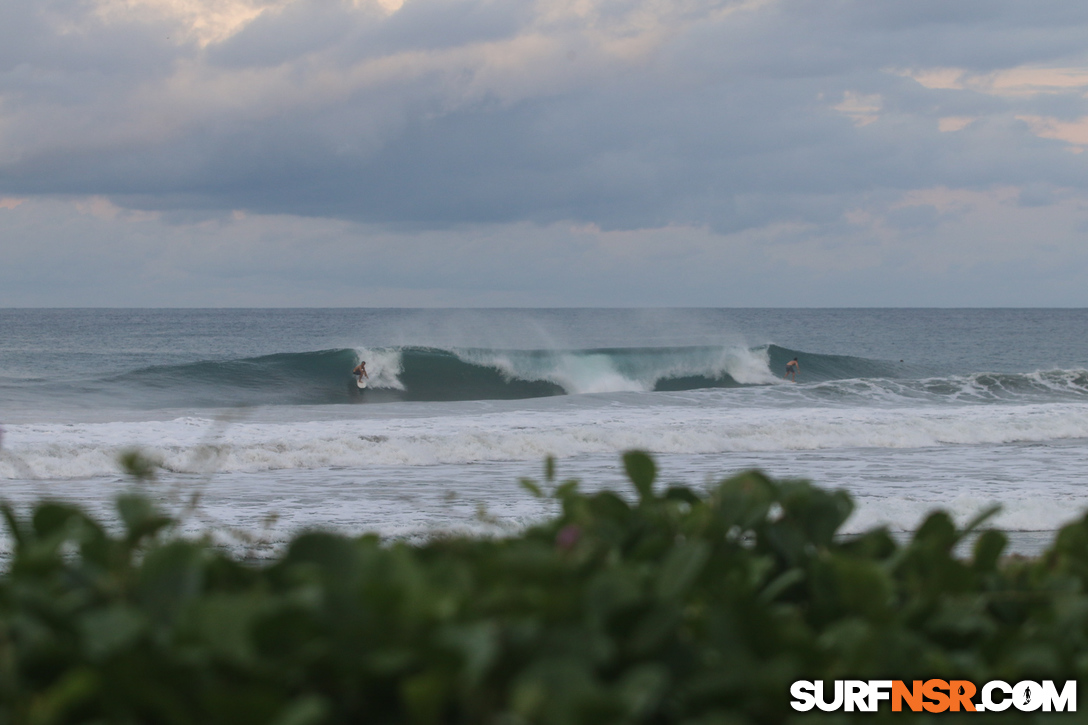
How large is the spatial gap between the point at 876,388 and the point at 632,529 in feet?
71.7

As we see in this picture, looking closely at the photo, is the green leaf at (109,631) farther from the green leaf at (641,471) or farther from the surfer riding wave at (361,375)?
the surfer riding wave at (361,375)

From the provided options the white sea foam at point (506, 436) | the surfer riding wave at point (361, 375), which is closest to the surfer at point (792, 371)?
the white sea foam at point (506, 436)

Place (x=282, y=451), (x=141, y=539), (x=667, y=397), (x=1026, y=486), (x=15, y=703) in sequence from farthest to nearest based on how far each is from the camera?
(x=667, y=397) < (x=282, y=451) < (x=1026, y=486) < (x=141, y=539) < (x=15, y=703)

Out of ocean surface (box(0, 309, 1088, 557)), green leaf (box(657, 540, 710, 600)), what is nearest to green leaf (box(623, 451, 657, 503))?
ocean surface (box(0, 309, 1088, 557))

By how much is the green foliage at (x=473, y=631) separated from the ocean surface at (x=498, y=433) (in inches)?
7.1

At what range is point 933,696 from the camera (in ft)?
2.60

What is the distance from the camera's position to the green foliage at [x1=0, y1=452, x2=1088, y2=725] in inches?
25.4

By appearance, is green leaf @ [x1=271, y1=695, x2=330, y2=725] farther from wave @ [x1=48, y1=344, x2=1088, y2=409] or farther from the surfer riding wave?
the surfer riding wave

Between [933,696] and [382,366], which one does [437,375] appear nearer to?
[382,366]

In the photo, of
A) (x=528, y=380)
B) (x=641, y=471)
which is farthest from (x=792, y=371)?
(x=641, y=471)

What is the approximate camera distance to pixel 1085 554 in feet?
3.60

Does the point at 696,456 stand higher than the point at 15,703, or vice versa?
the point at 15,703

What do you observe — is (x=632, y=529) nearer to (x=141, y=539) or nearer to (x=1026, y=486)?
(x=141, y=539)

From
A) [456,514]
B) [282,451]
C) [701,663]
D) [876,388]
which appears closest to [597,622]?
[701,663]
